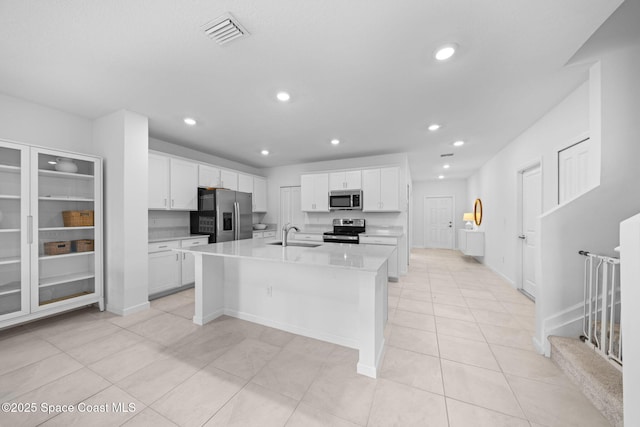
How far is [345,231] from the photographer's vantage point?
5.17 m

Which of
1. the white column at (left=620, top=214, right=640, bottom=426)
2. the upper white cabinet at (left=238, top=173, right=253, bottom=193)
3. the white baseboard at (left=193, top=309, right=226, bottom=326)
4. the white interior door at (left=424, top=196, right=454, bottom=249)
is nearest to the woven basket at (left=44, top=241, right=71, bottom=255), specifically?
the white baseboard at (left=193, top=309, right=226, bottom=326)

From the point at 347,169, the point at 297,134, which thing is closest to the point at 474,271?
the point at 347,169

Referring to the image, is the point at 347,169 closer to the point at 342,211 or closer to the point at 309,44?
the point at 342,211

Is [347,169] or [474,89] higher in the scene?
[474,89]

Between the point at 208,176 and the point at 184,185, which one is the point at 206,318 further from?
the point at 208,176

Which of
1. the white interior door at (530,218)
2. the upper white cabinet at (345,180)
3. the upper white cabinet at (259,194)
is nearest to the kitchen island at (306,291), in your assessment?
the upper white cabinet at (345,180)

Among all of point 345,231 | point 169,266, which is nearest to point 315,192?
point 345,231

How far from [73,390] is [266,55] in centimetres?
292

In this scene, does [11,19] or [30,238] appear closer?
[11,19]

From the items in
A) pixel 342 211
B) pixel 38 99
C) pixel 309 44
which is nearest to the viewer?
pixel 309 44

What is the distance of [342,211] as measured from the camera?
5.46m

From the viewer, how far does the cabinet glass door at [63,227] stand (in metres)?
2.62

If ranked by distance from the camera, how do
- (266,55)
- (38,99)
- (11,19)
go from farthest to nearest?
1. (38,99)
2. (266,55)
3. (11,19)

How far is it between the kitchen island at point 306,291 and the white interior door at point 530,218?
8.91 ft
